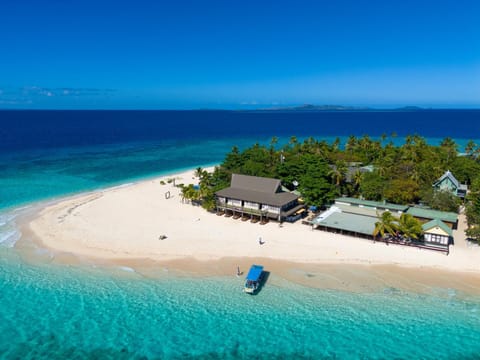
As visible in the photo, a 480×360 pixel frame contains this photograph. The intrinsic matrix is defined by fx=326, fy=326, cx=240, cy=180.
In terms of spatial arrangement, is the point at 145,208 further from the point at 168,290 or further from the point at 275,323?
the point at 275,323

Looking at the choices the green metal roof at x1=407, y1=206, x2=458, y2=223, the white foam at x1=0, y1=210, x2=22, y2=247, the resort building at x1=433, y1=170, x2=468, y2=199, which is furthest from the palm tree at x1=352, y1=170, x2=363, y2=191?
the white foam at x1=0, y1=210, x2=22, y2=247

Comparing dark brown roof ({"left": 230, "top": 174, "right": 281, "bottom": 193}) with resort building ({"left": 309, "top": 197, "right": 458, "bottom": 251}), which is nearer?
resort building ({"left": 309, "top": 197, "right": 458, "bottom": 251})

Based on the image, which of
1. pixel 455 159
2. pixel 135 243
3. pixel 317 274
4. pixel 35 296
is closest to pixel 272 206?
pixel 317 274

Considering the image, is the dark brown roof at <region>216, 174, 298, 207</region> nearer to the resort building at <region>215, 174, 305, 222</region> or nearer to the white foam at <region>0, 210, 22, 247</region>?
the resort building at <region>215, 174, 305, 222</region>

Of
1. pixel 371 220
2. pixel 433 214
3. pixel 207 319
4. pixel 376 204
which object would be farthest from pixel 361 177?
pixel 207 319

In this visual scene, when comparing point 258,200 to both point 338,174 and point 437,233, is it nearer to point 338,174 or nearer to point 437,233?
point 338,174

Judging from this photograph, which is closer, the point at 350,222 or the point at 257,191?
the point at 350,222
